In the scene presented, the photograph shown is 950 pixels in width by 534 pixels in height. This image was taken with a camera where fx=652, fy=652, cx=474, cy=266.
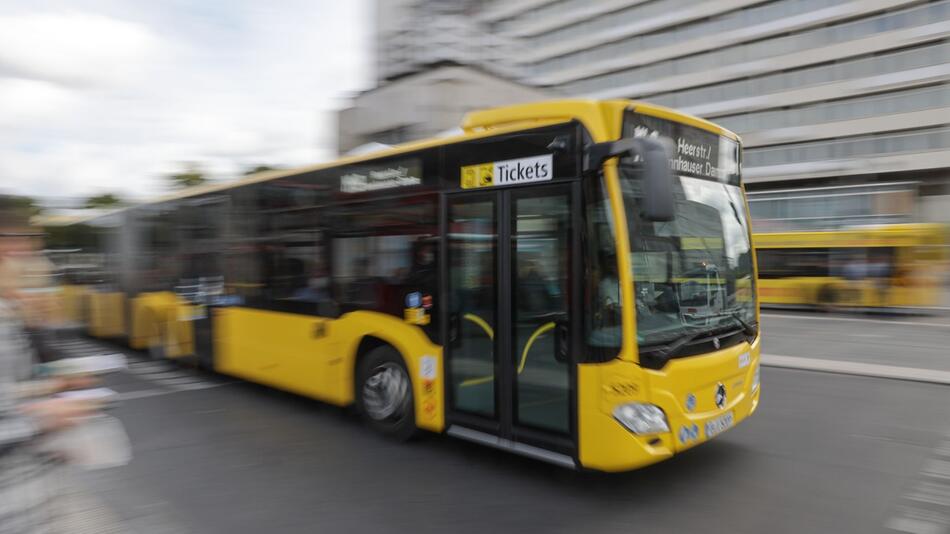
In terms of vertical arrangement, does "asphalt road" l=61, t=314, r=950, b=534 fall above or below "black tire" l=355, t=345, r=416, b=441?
below

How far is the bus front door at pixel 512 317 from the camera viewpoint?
15.5 feet

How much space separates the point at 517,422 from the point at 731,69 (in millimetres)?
49389

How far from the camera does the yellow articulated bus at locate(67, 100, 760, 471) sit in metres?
4.45

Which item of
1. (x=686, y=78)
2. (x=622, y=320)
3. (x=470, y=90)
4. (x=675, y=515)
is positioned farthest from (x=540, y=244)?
(x=686, y=78)

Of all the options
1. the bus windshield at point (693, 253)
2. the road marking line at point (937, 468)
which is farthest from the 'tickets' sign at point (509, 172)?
the road marking line at point (937, 468)

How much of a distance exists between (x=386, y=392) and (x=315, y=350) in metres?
1.19

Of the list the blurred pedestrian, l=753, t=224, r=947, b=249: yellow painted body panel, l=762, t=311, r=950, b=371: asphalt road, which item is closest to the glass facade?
l=753, t=224, r=947, b=249: yellow painted body panel

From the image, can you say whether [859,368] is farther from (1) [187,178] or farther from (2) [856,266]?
(1) [187,178]

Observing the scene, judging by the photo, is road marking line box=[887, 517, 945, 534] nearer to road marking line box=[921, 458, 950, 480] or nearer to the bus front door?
road marking line box=[921, 458, 950, 480]

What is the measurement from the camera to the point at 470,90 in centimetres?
2467

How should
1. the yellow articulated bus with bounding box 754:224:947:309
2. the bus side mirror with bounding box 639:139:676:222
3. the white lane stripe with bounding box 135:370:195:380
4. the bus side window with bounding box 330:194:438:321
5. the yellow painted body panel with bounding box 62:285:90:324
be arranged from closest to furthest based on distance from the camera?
1. the bus side mirror with bounding box 639:139:676:222
2. the bus side window with bounding box 330:194:438:321
3. the white lane stripe with bounding box 135:370:195:380
4. the yellow painted body panel with bounding box 62:285:90:324
5. the yellow articulated bus with bounding box 754:224:947:309

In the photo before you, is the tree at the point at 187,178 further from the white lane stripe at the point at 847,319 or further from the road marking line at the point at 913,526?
the road marking line at the point at 913,526

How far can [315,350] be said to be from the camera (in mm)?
6945

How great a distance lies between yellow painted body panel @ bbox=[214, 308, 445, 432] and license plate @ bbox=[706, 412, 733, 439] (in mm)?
2163
